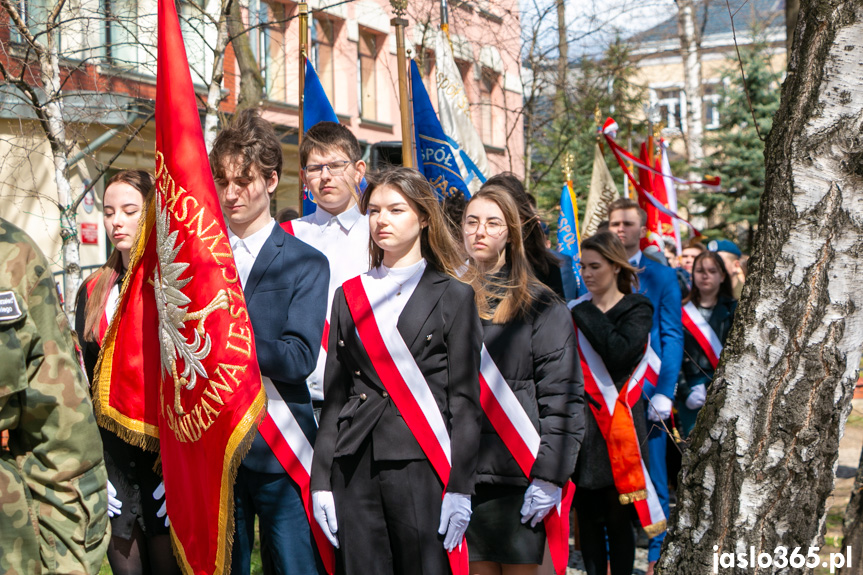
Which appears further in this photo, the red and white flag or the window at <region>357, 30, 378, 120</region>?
the window at <region>357, 30, 378, 120</region>

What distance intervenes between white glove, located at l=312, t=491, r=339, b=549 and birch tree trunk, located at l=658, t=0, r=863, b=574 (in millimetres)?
1219

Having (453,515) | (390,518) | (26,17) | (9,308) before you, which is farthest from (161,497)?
(26,17)

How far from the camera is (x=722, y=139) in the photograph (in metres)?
21.9

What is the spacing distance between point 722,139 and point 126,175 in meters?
20.3

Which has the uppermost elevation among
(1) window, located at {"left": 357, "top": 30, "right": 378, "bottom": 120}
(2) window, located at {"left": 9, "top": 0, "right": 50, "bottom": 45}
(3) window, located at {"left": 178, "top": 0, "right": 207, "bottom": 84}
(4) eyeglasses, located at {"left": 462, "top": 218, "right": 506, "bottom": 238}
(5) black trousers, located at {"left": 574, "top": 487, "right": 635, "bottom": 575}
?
A: (1) window, located at {"left": 357, "top": 30, "right": 378, "bottom": 120}

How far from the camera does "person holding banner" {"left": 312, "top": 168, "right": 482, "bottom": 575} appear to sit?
10.1 feet

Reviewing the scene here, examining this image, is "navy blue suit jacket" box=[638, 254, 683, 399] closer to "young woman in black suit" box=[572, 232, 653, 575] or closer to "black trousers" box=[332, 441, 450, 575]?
"young woman in black suit" box=[572, 232, 653, 575]

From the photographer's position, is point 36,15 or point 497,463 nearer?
point 497,463

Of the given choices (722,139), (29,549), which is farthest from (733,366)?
(722,139)

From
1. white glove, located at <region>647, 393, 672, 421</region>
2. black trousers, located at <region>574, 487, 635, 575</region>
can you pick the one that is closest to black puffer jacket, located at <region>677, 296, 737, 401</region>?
white glove, located at <region>647, 393, 672, 421</region>

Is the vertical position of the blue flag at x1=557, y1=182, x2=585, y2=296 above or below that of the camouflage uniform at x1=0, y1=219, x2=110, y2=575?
above

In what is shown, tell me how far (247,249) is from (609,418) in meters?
2.15

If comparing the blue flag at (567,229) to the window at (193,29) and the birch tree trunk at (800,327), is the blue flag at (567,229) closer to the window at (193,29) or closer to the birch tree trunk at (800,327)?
the window at (193,29)

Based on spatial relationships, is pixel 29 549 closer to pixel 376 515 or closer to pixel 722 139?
pixel 376 515
